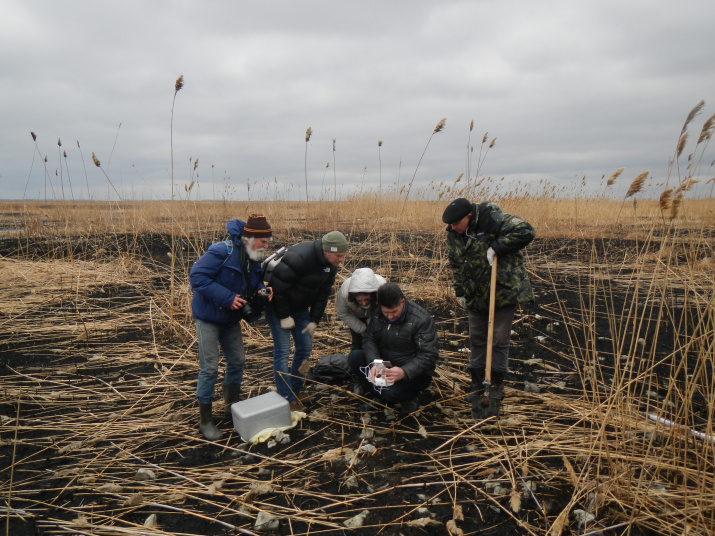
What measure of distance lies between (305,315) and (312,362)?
1.05 meters

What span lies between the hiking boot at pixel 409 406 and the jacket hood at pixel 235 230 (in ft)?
6.56

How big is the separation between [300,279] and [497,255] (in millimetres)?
1708

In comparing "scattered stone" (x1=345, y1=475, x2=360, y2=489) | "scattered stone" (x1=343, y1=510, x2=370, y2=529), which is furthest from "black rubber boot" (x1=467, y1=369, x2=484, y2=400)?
"scattered stone" (x1=343, y1=510, x2=370, y2=529)

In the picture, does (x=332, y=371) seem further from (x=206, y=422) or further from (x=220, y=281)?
(x=220, y=281)

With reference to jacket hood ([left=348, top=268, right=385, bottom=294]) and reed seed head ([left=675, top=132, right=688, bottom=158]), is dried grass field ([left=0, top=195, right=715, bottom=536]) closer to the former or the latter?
reed seed head ([left=675, top=132, right=688, bottom=158])

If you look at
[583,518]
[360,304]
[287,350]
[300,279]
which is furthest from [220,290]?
[583,518]

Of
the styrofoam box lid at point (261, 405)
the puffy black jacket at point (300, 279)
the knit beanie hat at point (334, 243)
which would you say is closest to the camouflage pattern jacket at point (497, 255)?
the knit beanie hat at point (334, 243)

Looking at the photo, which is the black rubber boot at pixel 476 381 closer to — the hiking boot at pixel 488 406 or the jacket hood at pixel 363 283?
the hiking boot at pixel 488 406

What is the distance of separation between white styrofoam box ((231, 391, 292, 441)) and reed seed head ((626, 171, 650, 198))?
9.43 ft

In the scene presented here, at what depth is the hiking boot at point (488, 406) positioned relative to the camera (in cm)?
344

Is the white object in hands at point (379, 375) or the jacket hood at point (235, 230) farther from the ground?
the jacket hood at point (235, 230)

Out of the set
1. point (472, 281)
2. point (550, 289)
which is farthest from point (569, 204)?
point (472, 281)

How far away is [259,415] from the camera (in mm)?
3289

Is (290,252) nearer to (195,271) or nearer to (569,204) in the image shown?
(195,271)
